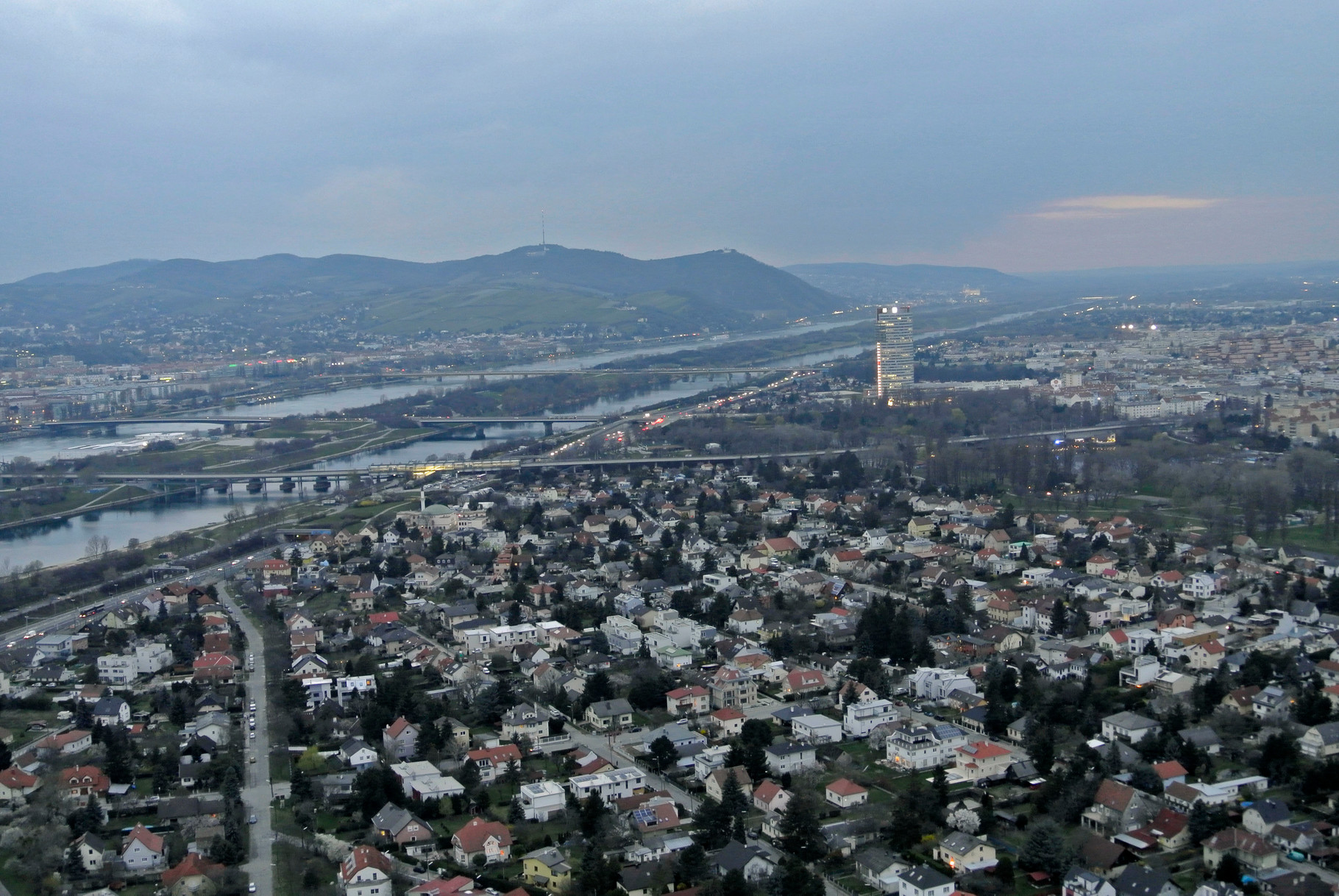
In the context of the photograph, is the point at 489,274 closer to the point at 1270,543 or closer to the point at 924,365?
the point at 924,365

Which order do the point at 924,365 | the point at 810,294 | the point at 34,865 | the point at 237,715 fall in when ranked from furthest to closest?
the point at 810,294 → the point at 924,365 → the point at 237,715 → the point at 34,865

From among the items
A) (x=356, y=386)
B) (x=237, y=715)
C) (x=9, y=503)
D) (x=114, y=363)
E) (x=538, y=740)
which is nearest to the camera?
(x=538, y=740)

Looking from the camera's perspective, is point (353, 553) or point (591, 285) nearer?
point (353, 553)

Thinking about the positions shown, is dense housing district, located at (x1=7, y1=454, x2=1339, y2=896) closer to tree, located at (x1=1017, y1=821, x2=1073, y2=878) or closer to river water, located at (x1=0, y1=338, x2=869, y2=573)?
tree, located at (x1=1017, y1=821, x2=1073, y2=878)

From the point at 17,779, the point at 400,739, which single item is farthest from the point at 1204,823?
the point at 17,779

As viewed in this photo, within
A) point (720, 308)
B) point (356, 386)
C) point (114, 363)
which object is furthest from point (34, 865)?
point (720, 308)
